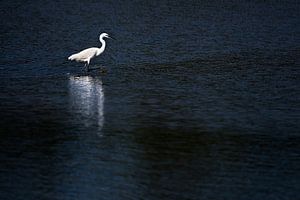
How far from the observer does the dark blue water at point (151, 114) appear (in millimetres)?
10289

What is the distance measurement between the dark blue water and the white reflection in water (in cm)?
2

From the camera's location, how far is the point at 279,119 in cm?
1416

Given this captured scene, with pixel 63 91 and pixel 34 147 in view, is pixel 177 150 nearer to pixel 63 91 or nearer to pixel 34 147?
pixel 34 147

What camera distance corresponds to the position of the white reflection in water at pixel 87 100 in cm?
1400

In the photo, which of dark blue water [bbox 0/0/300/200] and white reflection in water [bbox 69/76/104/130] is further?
white reflection in water [bbox 69/76/104/130]

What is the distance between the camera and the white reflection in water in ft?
45.9

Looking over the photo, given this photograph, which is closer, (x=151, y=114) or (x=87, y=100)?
(x=151, y=114)

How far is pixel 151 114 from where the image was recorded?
14508mm

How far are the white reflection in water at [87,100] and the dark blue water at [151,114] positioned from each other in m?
0.02

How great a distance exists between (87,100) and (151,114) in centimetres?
187

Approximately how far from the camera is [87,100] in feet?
52.2

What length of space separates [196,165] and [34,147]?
94.9 inches

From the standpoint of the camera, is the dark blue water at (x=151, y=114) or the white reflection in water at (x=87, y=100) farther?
the white reflection in water at (x=87, y=100)

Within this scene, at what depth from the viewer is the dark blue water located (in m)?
10.3
